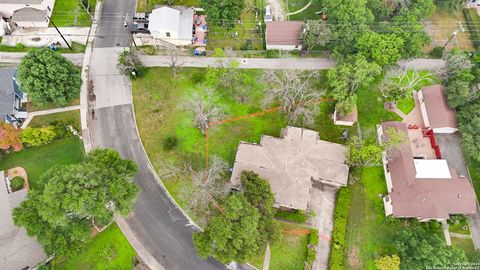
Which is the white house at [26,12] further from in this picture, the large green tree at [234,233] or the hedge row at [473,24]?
the hedge row at [473,24]

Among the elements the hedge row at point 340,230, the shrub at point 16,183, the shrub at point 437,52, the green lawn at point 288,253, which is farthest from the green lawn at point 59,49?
the shrub at point 437,52

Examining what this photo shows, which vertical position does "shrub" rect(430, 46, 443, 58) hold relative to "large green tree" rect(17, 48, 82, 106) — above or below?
above

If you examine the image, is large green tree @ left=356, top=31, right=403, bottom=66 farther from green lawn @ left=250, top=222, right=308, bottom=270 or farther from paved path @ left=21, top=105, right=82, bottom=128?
paved path @ left=21, top=105, right=82, bottom=128

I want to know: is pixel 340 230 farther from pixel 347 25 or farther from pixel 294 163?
pixel 347 25

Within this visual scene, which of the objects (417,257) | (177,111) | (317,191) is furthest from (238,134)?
(417,257)

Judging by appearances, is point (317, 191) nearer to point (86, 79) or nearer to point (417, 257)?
point (417, 257)

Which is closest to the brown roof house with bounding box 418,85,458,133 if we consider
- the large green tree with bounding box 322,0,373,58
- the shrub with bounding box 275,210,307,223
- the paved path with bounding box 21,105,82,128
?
the large green tree with bounding box 322,0,373,58

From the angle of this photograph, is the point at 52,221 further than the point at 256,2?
No
